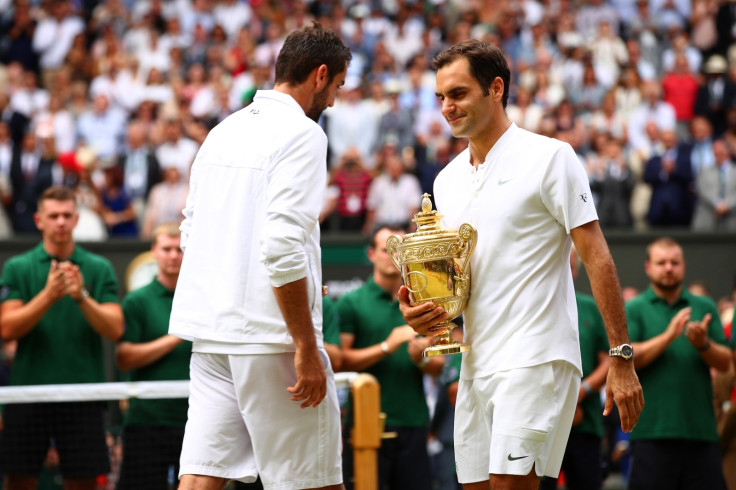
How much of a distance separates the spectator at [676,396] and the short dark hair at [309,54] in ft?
11.5

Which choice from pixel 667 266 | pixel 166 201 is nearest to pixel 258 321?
pixel 667 266

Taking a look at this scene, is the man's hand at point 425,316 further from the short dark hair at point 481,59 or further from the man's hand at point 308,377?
the short dark hair at point 481,59

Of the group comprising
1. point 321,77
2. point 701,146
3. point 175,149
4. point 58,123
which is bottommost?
point 321,77

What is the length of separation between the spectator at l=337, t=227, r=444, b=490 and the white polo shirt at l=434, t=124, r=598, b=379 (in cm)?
265

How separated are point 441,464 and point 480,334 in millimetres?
6056

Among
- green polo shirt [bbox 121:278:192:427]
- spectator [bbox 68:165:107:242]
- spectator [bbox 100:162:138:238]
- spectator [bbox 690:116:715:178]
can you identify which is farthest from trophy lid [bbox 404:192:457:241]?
spectator [bbox 690:116:715:178]

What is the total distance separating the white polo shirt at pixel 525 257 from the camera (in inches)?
181

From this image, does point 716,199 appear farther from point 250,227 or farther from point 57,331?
point 250,227

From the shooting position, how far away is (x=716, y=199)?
1641 centimetres

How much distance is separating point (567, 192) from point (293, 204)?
3.78ft

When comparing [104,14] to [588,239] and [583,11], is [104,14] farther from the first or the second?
[588,239]

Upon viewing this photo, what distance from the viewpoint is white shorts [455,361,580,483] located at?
452 cm

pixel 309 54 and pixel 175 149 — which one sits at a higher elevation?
pixel 175 149

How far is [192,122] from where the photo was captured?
17.8 metres
